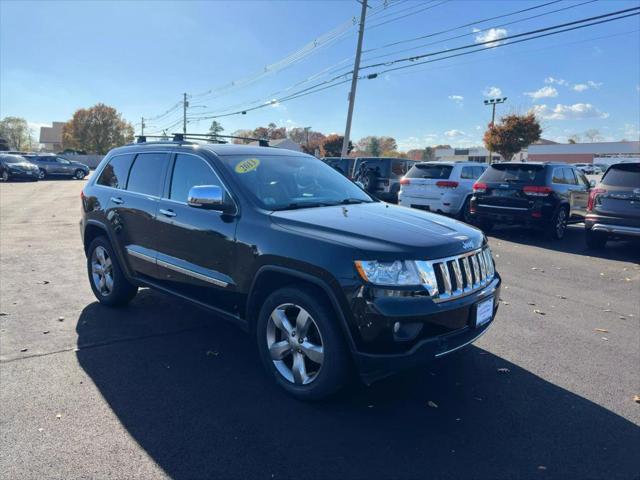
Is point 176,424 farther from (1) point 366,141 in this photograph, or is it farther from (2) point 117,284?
(1) point 366,141

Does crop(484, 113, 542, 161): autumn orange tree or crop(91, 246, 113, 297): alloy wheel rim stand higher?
crop(484, 113, 542, 161): autumn orange tree

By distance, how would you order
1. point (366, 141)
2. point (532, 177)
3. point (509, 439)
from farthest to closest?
1. point (366, 141)
2. point (532, 177)
3. point (509, 439)

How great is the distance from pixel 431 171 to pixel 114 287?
9.42 metres

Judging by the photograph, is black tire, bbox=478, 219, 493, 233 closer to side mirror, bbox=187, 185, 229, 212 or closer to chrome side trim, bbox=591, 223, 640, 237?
chrome side trim, bbox=591, 223, 640, 237

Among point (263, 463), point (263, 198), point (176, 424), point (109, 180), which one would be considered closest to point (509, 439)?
point (263, 463)

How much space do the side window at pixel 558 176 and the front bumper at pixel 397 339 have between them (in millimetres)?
8662

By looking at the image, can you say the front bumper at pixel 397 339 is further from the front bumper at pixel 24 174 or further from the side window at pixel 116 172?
the front bumper at pixel 24 174

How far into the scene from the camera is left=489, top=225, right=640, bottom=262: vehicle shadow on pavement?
938cm

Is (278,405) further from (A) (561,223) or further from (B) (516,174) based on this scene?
(A) (561,223)

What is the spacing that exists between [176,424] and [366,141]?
100 meters

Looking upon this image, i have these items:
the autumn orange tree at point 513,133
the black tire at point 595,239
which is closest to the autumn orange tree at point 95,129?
the autumn orange tree at point 513,133

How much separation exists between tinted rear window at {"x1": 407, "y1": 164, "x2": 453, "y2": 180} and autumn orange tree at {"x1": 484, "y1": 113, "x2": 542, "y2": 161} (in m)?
36.3

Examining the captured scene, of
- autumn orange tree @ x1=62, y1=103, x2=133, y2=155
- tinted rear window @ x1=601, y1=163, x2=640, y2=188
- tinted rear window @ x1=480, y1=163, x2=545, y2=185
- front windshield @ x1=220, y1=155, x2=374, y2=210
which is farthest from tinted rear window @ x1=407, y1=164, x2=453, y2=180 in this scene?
autumn orange tree @ x1=62, y1=103, x2=133, y2=155

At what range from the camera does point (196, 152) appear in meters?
4.22
